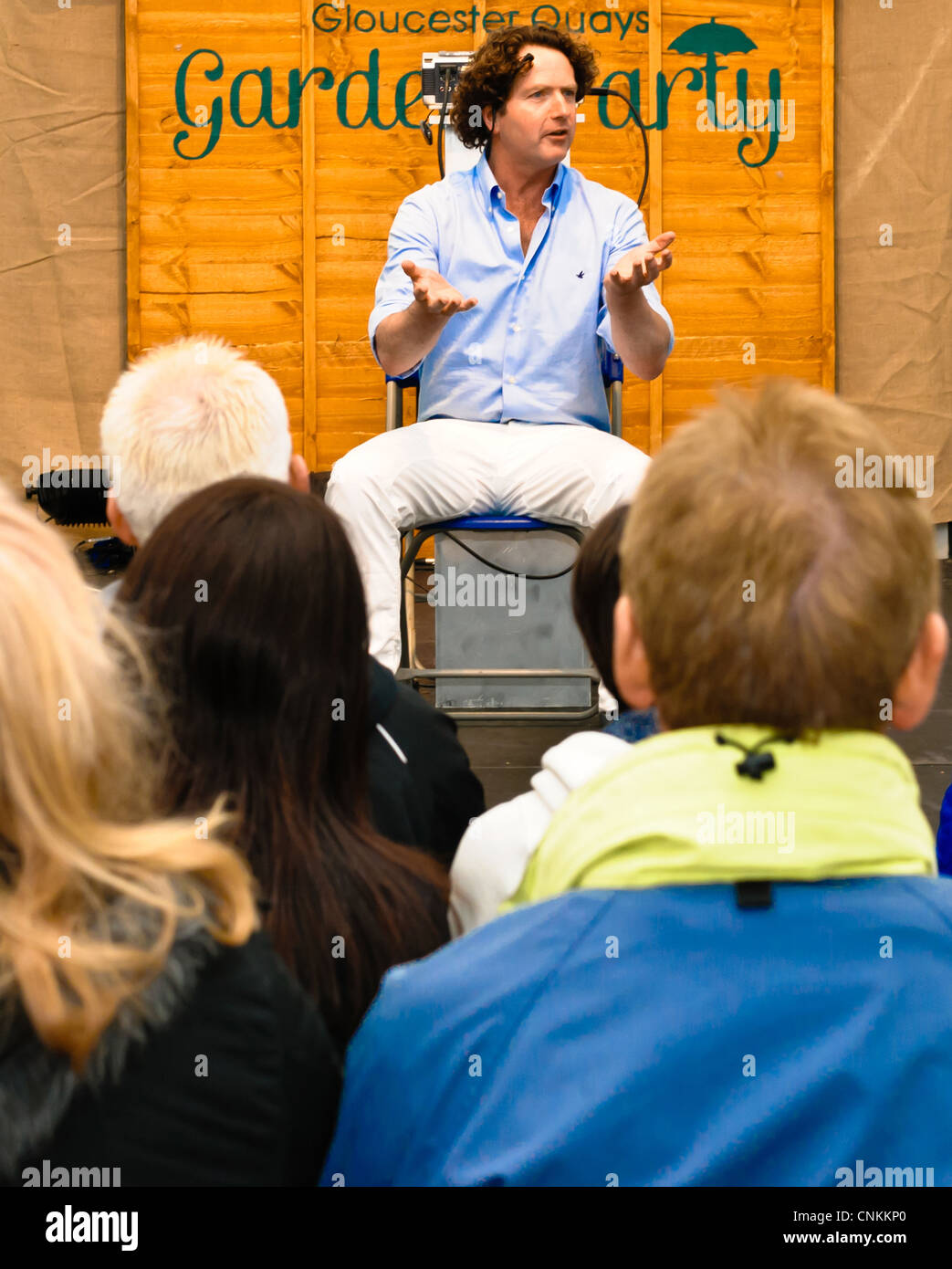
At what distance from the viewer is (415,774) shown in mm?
1277

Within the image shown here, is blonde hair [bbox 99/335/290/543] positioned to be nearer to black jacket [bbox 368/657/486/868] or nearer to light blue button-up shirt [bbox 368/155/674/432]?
black jacket [bbox 368/657/486/868]

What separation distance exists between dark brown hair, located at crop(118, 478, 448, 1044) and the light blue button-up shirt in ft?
6.16

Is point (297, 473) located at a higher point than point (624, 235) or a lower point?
lower

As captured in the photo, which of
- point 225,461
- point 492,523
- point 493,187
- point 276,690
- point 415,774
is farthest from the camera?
point 493,187

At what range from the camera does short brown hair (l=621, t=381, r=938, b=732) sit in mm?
677

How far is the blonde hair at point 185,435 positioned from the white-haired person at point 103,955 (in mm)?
730

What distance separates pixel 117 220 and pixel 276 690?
181 inches

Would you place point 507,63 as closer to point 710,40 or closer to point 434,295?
point 434,295

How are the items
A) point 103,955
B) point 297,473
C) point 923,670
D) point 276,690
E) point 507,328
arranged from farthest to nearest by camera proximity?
point 507,328, point 297,473, point 276,690, point 923,670, point 103,955

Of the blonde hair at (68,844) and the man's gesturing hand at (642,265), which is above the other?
the man's gesturing hand at (642,265)

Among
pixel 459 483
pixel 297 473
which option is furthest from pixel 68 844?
pixel 459 483

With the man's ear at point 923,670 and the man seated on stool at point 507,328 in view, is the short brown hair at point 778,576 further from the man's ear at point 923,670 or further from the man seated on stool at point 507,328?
the man seated on stool at point 507,328

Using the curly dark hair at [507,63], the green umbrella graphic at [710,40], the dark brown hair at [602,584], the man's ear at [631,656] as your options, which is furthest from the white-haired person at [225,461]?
the green umbrella graphic at [710,40]

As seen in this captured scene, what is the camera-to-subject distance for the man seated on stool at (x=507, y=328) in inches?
101
